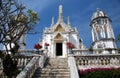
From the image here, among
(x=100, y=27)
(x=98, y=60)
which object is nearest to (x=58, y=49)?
(x=100, y=27)

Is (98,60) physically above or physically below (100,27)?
below

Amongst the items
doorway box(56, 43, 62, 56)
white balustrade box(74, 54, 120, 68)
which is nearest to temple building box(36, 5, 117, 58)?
doorway box(56, 43, 62, 56)

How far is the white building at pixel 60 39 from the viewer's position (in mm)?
25859

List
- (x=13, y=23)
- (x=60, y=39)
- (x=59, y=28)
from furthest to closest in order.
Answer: (x=59, y=28), (x=60, y=39), (x=13, y=23)

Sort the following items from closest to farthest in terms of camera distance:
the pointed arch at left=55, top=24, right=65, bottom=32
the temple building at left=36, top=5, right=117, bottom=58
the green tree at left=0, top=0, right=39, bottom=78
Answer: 1. the green tree at left=0, top=0, right=39, bottom=78
2. the temple building at left=36, top=5, right=117, bottom=58
3. the pointed arch at left=55, top=24, right=65, bottom=32

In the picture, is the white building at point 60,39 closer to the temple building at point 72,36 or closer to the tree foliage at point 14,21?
the temple building at point 72,36

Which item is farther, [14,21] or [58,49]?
[58,49]

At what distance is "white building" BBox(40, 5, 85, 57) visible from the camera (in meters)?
25.9

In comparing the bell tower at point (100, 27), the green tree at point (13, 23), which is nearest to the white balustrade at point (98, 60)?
the green tree at point (13, 23)

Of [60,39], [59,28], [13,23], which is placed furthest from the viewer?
[59,28]

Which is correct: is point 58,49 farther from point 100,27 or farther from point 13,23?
point 13,23

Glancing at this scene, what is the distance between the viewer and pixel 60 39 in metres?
26.7

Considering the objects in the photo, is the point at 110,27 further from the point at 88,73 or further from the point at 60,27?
the point at 88,73

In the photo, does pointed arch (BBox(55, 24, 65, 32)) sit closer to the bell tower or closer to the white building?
the white building
